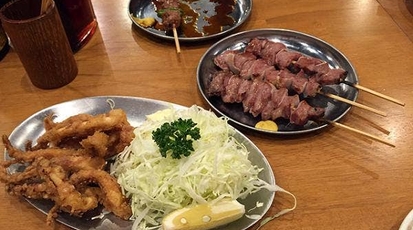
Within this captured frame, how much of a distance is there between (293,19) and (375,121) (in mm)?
920

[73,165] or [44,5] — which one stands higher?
[44,5]

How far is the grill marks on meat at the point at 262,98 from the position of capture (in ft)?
6.08

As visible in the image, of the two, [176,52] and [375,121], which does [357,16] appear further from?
[176,52]

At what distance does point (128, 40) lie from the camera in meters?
2.48

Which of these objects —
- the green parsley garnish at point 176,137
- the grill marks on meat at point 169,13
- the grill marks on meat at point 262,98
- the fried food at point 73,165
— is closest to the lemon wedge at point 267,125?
the grill marks on meat at point 262,98

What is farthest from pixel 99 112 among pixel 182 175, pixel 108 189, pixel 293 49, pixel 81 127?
pixel 293 49

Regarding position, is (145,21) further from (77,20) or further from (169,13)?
(77,20)

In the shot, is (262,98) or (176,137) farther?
(262,98)

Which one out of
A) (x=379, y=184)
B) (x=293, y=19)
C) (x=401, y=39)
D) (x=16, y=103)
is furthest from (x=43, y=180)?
(x=401, y=39)

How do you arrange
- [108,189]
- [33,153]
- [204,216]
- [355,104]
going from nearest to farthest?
1. [204,216]
2. [108,189]
3. [33,153]
4. [355,104]

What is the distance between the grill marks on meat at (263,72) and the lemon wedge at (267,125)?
0.67 ft

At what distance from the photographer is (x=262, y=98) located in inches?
76.6

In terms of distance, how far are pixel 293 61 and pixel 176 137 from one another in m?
0.88

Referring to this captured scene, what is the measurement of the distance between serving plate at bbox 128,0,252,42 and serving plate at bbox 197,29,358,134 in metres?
0.13
